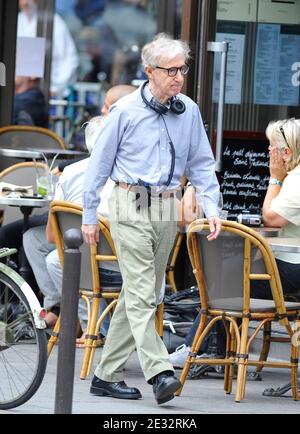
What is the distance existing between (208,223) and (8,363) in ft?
4.14

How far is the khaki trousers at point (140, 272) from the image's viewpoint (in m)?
6.44

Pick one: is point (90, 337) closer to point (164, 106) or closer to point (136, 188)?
point (136, 188)

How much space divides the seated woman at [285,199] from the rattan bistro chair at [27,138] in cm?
352

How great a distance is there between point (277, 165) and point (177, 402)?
159 centimetres

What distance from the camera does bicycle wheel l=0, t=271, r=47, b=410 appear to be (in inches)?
245

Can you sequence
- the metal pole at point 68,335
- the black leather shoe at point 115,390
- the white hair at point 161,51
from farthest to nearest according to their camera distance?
the black leather shoe at point 115,390, the white hair at point 161,51, the metal pole at point 68,335

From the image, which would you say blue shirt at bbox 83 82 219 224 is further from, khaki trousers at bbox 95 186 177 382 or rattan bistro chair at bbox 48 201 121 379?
rattan bistro chair at bbox 48 201 121 379

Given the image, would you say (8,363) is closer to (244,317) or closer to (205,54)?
(244,317)

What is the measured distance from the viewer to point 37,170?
902 cm

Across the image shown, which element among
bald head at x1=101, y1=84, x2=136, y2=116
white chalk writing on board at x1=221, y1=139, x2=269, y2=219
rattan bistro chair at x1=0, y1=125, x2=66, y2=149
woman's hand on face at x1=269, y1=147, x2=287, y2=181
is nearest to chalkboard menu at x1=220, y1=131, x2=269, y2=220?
white chalk writing on board at x1=221, y1=139, x2=269, y2=219

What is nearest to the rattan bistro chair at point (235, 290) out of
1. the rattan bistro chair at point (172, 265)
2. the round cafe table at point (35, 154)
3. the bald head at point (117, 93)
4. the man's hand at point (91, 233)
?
the man's hand at point (91, 233)

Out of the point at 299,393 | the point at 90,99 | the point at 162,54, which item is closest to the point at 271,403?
the point at 299,393

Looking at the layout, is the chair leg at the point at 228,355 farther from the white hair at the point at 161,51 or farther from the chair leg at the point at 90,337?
the white hair at the point at 161,51

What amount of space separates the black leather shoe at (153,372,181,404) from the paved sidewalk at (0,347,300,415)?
99 millimetres
